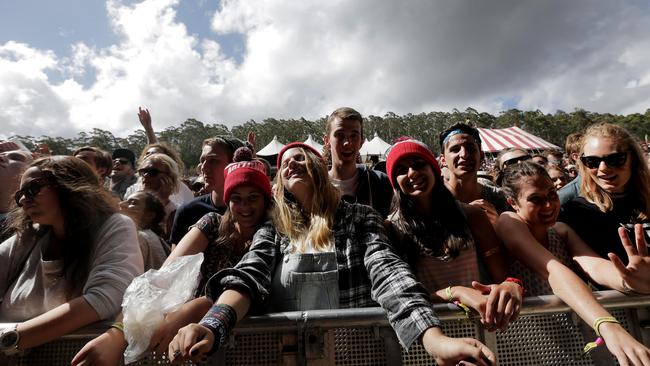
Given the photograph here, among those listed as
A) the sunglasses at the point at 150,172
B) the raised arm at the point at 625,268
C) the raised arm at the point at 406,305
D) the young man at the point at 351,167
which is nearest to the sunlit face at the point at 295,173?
the raised arm at the point at 406,305

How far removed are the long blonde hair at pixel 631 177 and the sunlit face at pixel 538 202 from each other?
18.7 inches

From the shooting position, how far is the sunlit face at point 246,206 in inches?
87.0

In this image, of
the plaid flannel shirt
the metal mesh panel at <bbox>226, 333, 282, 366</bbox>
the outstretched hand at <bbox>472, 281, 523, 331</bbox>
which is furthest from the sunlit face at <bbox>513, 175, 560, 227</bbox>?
the metal mesh panel at <bbox>226, 333, 282, 366</bbox>

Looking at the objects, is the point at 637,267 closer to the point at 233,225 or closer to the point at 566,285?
the point at 566,285

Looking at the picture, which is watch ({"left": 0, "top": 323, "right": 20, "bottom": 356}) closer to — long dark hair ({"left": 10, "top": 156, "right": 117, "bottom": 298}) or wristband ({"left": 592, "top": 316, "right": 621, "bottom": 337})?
long dark hair ({"left": 10, "top": 156, "right": 117, "bottom": 298})

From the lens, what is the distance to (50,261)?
185 cm

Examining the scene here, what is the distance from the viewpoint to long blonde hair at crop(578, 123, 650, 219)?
222 cm

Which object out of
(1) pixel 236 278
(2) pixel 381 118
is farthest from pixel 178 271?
(2) pixel 381 118

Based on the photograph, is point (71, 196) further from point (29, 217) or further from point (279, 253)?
point (279, 253)

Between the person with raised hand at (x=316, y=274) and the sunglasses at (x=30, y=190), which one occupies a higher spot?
the sunglasses at (x=30, y=190)

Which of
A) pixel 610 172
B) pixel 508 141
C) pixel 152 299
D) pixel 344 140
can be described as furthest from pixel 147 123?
pixel 508 141

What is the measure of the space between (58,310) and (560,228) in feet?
8.87

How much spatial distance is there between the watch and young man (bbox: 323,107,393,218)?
2.12 m

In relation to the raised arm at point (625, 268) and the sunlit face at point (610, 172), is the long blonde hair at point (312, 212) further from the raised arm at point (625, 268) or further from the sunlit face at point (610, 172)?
the sunlit face at point (610, 172)
